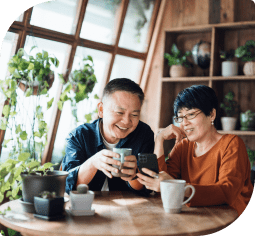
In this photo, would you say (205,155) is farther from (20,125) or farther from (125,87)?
(20,125)

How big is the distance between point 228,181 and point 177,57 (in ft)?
8.63

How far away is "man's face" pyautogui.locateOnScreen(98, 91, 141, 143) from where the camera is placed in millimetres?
1649

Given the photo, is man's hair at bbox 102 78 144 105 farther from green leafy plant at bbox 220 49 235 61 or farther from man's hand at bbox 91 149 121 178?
green leafy plant at bbox 220 49 235 61

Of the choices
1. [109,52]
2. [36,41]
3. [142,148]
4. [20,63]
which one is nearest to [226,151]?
[142,148]

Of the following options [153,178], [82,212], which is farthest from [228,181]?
[82,212]

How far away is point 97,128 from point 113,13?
2.30 m

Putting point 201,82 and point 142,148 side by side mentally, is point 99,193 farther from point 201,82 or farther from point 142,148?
point 201,82

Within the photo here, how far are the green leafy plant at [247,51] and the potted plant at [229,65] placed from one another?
0.42 feet

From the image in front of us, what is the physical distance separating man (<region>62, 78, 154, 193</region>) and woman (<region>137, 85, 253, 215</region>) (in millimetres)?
158

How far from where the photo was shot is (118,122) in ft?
5.55

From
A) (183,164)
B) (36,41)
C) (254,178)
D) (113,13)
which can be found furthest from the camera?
(113,13)

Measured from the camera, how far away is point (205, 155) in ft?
5.64

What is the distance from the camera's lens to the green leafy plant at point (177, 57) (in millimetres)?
3785

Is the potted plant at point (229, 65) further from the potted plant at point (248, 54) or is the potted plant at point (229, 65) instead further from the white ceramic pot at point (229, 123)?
the white ceramic pot at point (229, 123)
